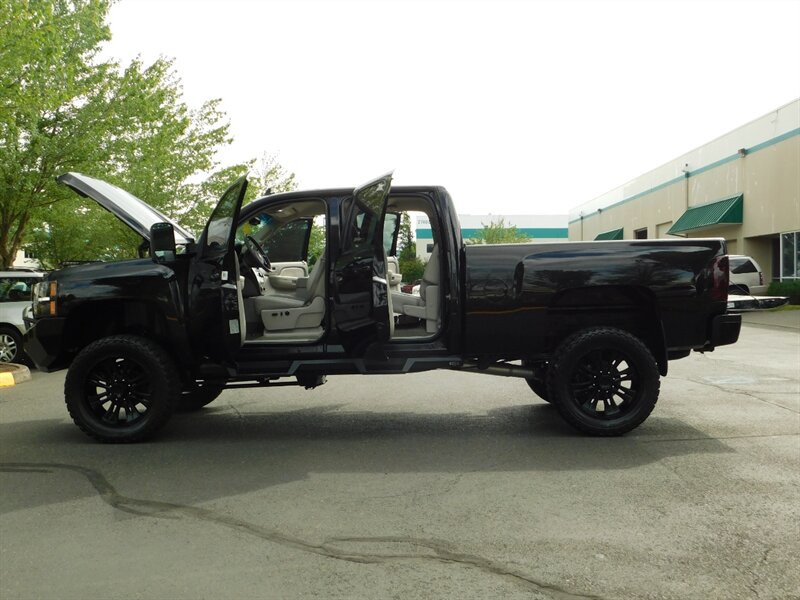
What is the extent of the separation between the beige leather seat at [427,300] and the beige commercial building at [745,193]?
26.1m

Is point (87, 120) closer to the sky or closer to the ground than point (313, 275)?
closer to the sky

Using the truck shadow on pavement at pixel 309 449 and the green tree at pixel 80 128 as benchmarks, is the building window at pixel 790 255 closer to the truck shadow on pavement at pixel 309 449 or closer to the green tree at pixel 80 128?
the green tree at pixel 80 128

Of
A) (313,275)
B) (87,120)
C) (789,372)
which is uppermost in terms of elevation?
(87,120)

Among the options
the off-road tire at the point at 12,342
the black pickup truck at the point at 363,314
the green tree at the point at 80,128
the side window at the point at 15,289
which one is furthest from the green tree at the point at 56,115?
the black pickup truck at the point at 363,314

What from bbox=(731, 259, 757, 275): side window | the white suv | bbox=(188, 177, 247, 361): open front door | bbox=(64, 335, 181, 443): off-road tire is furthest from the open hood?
bbox=(731, 259, 757, 275): side window

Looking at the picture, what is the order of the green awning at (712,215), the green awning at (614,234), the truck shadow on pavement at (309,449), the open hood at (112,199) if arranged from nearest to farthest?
the truck shadow on pavement at (309,449), the open hood at (112,199), the green awning at (712,215), the green awning at (614,234)

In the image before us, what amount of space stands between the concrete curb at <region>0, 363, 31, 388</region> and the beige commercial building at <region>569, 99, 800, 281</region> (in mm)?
26615

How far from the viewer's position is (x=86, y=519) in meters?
4.51

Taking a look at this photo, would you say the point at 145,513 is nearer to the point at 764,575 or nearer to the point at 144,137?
the point at 764,575

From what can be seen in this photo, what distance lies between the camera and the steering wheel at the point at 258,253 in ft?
23.9

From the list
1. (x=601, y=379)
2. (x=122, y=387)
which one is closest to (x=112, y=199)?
(x=122, y=387)

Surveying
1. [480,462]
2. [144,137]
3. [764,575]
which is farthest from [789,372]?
[144,137]

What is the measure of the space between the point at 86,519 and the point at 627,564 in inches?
117

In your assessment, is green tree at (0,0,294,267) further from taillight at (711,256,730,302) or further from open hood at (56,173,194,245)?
taillight at (711,256,730,302)
